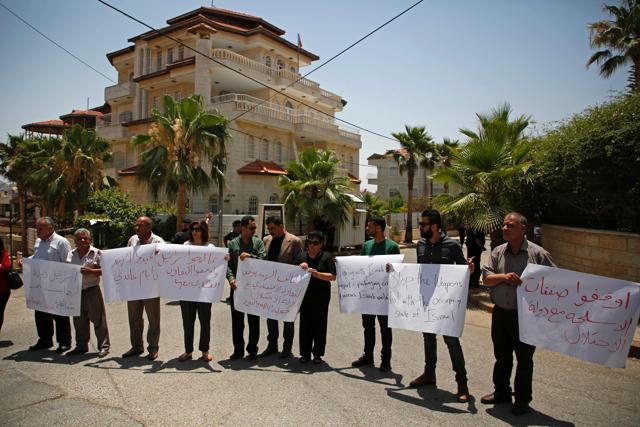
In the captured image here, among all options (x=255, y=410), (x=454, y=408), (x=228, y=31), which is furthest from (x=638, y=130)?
(x=228, y=31)

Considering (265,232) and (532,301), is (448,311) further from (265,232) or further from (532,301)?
(265,232)

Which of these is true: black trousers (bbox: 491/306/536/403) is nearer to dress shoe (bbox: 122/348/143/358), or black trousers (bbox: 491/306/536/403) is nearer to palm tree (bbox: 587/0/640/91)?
dress shoe (bbox: 122/348/143/358)

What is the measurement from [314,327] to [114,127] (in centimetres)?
3491

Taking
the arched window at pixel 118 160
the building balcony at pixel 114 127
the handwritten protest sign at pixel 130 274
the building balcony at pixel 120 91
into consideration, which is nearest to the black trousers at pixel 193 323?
the handwritten protest sign at pixel 130 274

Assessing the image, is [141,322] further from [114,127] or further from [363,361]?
[114,127]

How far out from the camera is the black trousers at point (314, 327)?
18.7 feet

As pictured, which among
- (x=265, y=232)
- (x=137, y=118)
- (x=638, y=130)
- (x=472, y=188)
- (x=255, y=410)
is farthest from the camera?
(x=137, y=118)

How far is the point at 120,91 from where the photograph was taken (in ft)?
122

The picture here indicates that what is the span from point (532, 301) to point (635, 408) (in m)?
1.51

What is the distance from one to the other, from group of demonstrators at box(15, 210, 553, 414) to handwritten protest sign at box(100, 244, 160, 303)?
0.46ft

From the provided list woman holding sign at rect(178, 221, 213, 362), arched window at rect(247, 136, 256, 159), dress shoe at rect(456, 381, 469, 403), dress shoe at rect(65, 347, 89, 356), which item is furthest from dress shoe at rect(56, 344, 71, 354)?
arched window at rect(247, 136, 256, 159)

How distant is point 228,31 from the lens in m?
32.6

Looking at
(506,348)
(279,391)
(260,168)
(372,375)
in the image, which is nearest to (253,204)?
(260,168)

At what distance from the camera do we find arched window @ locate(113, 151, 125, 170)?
36281 millimetres
